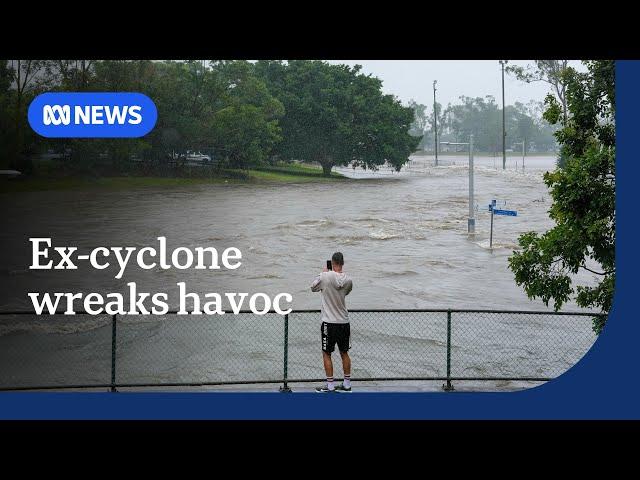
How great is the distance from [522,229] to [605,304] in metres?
1.10

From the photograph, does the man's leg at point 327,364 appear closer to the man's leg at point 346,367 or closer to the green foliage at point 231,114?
the man's leg at point 346,367

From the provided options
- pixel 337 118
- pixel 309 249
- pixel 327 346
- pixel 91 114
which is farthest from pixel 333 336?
pixel 337 118

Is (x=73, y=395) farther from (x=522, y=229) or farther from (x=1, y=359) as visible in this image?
(x=522, y=229)

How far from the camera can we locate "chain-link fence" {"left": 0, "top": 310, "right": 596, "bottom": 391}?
8.59m

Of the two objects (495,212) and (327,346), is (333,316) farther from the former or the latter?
(495,212)

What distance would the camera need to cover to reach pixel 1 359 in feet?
29.8

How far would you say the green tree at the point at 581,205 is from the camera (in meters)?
6.46

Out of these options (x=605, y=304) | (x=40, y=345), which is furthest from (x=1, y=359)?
(x=605, y=304)

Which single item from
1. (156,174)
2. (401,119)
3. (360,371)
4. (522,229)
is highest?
(401,119)

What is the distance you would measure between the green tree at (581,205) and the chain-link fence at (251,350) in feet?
4.04

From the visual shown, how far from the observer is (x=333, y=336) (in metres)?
6.80

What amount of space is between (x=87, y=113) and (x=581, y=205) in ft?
12.8

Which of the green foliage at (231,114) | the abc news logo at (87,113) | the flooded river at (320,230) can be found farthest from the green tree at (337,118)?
the abc news logo at (87,113)

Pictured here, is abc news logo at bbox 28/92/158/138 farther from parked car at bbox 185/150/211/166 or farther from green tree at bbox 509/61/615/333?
green tree at bbox 509/61/615/333
